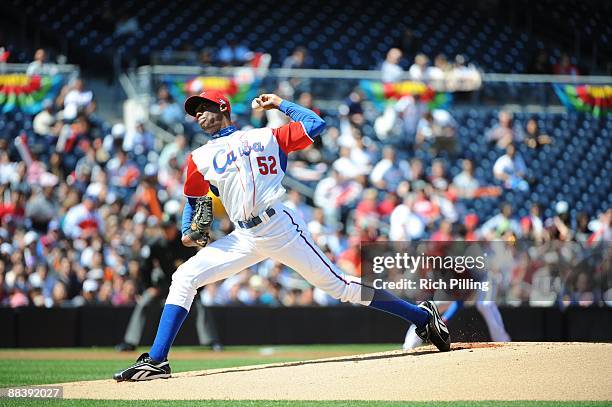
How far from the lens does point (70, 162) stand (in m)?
15.1

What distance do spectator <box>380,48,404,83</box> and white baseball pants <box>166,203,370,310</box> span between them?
9324mm

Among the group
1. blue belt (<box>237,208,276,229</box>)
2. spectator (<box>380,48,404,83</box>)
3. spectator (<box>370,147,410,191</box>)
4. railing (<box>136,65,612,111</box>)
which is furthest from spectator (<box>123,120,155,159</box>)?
blue belt (<box>237,208,276,229</box>)

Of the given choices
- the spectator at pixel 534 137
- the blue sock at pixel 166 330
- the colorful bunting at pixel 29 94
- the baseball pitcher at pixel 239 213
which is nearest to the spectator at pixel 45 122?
the colorful bunting at pixel 29 94

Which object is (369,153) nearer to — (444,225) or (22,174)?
(444,225)

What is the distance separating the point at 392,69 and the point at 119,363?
8.16 metres

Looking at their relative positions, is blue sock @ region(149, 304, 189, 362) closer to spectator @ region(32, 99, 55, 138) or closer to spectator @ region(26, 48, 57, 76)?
spectator @ region(32, 99, 55, 138)

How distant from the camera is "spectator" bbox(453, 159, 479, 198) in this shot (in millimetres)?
15211

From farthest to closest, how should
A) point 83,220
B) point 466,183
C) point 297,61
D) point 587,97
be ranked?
point 297,61 < point 587,97 < point 466,183 < point 83,220

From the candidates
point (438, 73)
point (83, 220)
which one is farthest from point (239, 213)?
point (438, 73)

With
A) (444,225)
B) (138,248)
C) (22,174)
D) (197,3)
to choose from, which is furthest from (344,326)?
(197,3)

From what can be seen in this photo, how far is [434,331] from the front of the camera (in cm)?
740

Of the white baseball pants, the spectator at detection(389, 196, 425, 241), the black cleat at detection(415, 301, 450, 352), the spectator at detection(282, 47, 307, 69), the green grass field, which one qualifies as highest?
the spectator at detection(282, 47, 307, 69)

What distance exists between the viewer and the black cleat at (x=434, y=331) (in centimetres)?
738

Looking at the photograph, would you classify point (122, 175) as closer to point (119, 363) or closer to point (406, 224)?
point (406, 224)
